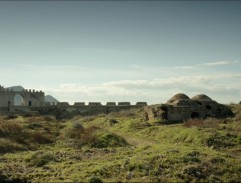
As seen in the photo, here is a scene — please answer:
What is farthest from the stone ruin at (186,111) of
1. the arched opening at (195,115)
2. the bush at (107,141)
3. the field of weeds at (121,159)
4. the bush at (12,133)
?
the bush at (12,133)

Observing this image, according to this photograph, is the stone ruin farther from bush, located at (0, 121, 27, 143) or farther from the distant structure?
the distant structure

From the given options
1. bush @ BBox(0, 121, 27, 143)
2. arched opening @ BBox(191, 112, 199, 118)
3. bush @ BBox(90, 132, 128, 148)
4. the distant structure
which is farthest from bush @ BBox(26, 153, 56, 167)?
the distant structure

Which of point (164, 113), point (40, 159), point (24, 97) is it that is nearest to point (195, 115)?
point (164, 113)

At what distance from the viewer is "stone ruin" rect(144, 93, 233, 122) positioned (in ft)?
123

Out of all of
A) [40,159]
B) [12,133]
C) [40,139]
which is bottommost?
[40,159]

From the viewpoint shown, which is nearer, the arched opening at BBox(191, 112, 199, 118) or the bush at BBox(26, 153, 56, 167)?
the bush at BBox(26, 153, 56, 167)

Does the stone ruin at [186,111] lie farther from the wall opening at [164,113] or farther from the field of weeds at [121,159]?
the field of weeds at [121,159]

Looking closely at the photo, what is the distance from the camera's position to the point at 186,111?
3794 cm

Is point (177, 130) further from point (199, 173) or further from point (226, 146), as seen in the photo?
point (199, 173)

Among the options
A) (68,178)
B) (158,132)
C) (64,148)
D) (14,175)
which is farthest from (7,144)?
(158,132)

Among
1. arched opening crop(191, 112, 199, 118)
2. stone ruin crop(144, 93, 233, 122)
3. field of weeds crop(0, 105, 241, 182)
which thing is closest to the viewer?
field of weeds crop(0, 105, 241, 182)

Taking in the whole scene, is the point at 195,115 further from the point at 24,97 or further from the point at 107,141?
the point at 24,97

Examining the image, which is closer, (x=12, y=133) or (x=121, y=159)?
(x=121, y=159)

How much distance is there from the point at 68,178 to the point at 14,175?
2.56 meters
